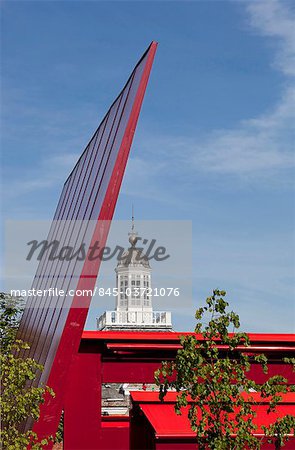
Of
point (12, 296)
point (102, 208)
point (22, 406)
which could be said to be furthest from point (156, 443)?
point (12, 296)

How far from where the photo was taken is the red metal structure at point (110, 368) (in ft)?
56.4

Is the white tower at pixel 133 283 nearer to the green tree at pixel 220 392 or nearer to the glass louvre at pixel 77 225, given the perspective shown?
the glass louvre at pixel 77 225

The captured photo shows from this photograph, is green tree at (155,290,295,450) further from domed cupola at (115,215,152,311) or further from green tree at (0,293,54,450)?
domed cupola at (115,215,152,311)

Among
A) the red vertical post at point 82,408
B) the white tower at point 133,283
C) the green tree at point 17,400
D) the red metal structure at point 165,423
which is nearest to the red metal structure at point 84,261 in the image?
the green tree at point 17,400

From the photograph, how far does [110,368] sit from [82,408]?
1.13 metres

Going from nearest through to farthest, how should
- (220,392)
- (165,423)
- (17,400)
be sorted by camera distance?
(220,392)
(17,400)
(165,423)

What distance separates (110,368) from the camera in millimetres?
17766

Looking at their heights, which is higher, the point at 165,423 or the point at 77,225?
the point at 77,225

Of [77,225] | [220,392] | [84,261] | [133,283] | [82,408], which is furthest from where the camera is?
[133,283]

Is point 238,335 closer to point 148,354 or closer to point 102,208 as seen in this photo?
point 102,208

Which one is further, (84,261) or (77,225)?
(77,225)

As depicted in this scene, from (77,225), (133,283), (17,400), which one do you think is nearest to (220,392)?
(17,400)

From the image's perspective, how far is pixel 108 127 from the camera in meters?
19.5

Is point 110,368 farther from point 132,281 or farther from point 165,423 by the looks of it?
point 132,281
